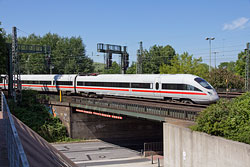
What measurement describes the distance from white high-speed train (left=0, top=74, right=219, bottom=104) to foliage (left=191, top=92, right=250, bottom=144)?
8.23 metres

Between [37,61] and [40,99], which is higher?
[37,61]

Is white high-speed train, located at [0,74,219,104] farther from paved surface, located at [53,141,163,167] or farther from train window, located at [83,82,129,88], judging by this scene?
paved surface, located at [53,141,163,167]

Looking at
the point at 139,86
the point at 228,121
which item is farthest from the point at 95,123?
the point at 228,121

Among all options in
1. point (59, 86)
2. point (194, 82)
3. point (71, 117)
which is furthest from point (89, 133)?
point (194, 82)

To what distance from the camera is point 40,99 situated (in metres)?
39.7

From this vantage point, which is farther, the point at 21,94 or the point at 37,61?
the point at 37,61

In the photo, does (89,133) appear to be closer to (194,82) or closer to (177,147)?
(194,82)

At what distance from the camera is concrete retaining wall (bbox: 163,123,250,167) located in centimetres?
1272

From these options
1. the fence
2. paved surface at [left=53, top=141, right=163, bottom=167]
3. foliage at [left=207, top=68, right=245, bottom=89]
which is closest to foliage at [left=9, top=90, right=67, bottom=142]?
paved surface at [left=53, top=141, right=163, bottom=167]

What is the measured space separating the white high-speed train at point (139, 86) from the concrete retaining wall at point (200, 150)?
7705 mm

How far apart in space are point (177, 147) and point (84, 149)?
16819mm

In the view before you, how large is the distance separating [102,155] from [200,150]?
16.1 metres

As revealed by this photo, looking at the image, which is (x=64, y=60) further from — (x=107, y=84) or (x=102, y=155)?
(x=102, y=155)

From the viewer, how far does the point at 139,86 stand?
30047 millimetres
